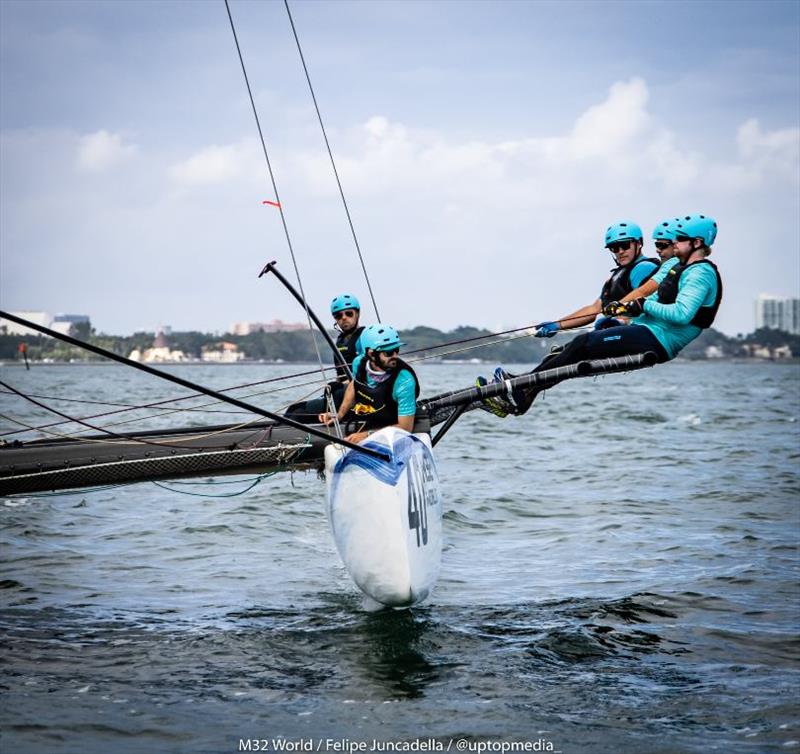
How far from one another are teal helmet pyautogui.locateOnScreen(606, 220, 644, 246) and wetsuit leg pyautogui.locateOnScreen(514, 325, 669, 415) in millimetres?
833

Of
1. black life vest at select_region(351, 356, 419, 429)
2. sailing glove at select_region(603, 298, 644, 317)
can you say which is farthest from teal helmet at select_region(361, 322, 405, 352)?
sailing glove at select_region(603, 298, 644, 317)

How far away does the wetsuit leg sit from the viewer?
8.33 m

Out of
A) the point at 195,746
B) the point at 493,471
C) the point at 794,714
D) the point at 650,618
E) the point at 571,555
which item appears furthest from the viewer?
the point at 493,471

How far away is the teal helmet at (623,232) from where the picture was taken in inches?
348

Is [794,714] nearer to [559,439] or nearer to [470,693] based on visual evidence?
[470,693]

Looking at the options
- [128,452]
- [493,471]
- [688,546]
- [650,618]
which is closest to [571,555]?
[688,546]

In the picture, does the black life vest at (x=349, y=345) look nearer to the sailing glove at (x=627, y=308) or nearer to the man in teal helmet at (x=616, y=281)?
the man in teal helmet at (x=616, y=281)

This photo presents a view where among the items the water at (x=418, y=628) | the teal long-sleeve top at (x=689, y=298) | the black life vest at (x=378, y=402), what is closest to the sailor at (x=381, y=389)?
the black life vest at (x=378, y=402)

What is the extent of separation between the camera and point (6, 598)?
29.0ft

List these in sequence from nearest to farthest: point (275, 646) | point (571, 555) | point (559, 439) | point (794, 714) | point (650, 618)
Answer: point (794, 714), point (275, 646), point (650, 618), point (571, 555), point (559, 439)

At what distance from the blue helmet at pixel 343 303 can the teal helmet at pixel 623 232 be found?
88.5 inches

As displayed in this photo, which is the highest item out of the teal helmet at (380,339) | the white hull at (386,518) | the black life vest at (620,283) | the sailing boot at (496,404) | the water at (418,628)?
the black life vest at (620,283)

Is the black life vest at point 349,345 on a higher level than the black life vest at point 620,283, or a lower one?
lower

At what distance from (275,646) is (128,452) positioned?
1.97 m
